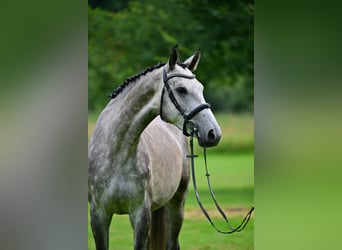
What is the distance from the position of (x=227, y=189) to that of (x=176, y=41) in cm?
110

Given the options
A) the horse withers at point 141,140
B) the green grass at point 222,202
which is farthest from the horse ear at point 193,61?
the green grass at point 222,202

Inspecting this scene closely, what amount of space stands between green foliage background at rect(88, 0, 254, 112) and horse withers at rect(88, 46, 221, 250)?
207 mm

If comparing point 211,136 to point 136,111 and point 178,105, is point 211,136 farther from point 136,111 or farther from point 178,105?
point 136,111

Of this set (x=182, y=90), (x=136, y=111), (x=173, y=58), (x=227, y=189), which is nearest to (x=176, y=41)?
(x=173, y=58)

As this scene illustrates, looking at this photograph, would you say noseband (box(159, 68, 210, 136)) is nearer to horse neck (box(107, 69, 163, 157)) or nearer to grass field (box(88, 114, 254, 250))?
horse neck (box(107, 69, 163, 157))

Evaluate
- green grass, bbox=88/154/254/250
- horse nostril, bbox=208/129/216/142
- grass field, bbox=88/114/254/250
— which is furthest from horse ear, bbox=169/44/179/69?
green grass, bbox=88/154/254/250

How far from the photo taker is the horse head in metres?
3.92

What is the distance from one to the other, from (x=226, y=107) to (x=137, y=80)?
76 cm

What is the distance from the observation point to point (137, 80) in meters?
4.00

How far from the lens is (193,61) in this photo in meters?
4.21
